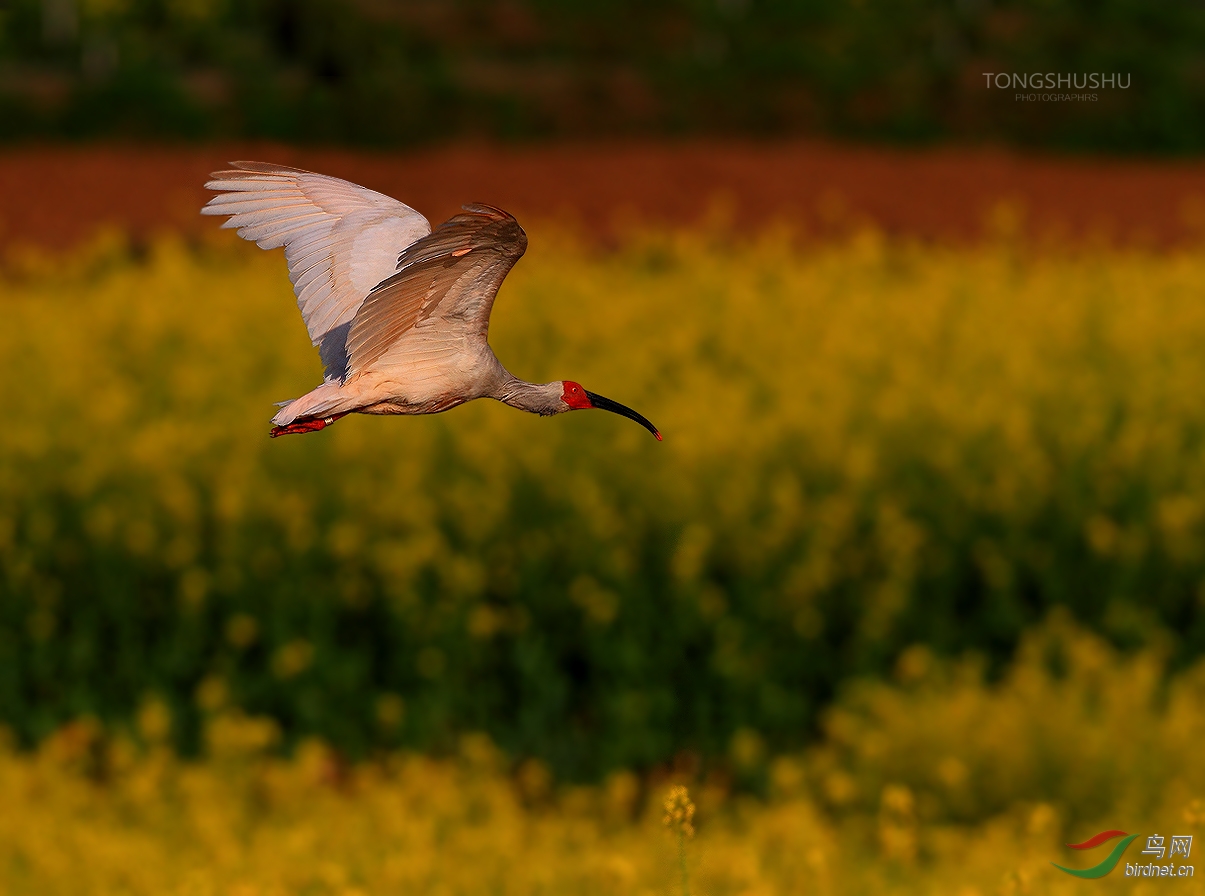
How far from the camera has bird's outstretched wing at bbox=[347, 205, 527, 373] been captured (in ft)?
2.29

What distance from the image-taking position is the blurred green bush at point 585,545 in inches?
206

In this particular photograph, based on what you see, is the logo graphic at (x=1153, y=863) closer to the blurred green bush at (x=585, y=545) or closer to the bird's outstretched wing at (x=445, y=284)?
the blurred green bush at (x=585, y=545)

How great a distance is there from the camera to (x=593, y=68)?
1466 centimetres

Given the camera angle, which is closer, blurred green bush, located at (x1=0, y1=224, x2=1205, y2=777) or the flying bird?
the flying bird

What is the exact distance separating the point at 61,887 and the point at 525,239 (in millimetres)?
3543

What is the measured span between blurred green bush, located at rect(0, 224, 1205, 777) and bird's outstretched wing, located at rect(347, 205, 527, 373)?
169 inches

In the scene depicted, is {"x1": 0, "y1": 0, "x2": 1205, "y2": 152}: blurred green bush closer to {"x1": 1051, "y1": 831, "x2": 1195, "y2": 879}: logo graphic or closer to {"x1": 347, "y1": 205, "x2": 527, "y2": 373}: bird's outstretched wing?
{"x1": 1051, "y1": 831, "x2": 1195, "y2": 879}: logo graphic

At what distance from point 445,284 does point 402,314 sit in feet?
0.08

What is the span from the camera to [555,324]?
599 cm

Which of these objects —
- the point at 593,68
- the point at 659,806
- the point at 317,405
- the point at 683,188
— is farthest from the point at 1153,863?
the point at 593,68

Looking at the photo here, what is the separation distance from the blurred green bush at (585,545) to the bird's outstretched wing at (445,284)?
14.1 ft

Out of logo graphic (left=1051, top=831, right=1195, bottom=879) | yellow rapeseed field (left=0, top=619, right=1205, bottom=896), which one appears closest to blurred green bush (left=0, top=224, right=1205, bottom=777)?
yellow rapeseed field (left=0, top=619, right=1205, bottom=896)

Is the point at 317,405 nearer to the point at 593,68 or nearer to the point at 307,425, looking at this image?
the point at 307,425

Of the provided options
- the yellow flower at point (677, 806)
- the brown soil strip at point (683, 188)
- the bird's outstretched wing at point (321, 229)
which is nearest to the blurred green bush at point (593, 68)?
the brown soil strip at point (683, 188)
